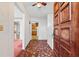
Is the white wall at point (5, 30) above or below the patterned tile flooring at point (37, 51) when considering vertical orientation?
above

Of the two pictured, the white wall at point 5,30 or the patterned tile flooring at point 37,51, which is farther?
the patterned tile flooring at point 37,51

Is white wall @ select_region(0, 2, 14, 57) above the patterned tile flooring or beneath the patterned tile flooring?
above

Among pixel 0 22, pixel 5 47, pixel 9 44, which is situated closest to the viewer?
pixel 0 22

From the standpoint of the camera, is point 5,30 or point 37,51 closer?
point 5,30

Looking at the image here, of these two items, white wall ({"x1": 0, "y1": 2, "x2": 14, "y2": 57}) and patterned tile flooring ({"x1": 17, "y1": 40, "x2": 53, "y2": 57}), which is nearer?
white wall ({"x1": 0, "y1": 2, "x2": 14, "y2": 57})

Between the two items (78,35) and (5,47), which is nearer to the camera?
(78,35)

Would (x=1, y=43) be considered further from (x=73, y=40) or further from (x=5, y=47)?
(x=73, y=40)

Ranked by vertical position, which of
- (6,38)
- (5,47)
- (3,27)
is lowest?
(5,47)

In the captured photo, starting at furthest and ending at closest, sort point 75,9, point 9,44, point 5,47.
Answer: point 9,44 < point 5,47 < point 75,9

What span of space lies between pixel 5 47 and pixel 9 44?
14 centimetres

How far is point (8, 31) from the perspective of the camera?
5.82ft

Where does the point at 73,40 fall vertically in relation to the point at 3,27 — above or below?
below

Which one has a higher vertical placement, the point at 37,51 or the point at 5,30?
the point at 5,30

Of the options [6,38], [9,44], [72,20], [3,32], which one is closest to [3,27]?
[3,32]
